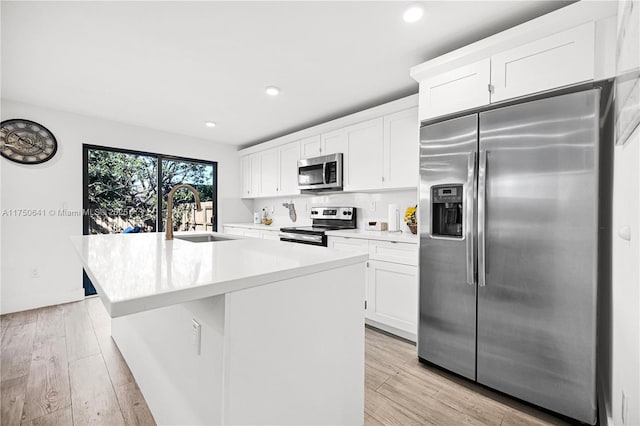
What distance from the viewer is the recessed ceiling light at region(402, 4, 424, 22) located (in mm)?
1773

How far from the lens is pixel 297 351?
116cm

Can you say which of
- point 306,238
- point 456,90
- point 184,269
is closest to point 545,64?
point 456,90

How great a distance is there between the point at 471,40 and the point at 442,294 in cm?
185

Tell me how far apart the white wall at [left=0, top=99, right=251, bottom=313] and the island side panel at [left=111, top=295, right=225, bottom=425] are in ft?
8.86

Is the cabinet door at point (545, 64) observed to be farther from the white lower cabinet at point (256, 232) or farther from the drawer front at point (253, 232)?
the drawer front at point (253, 232)

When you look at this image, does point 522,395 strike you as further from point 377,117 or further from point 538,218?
point 377,117

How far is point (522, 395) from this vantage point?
68.3 inches

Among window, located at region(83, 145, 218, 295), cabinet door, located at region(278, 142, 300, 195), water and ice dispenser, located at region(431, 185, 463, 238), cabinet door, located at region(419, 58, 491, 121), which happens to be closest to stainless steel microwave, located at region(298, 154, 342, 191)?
cabinet door, located at region(278, 142, 300, 195)

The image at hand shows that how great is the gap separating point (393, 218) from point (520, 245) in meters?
1.51

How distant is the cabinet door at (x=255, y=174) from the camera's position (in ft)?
16.2

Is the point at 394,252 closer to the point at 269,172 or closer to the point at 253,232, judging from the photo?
the point at 253,232

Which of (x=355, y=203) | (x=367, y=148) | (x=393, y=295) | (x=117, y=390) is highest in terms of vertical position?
(x=367, y=148)

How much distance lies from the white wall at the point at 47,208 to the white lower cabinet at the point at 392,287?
3.65 meters

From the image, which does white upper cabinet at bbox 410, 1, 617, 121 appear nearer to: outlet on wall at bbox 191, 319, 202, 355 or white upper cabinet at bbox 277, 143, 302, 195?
outlet on wall at bbox 191, 319, 202, 355
